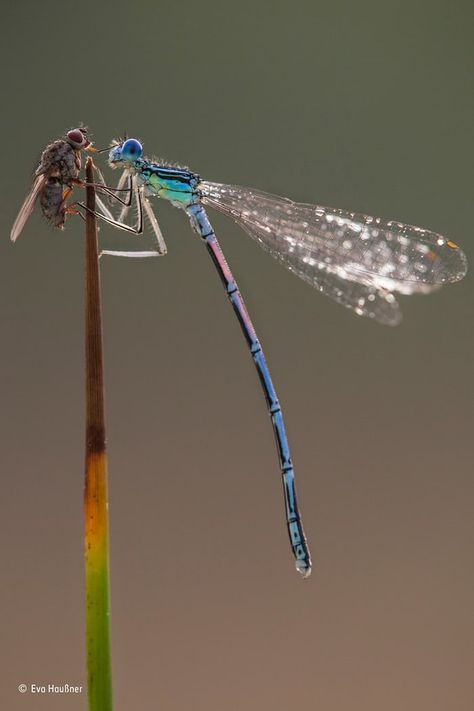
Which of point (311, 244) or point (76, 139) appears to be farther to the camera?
point (311, 244)

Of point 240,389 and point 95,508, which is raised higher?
point 240,389

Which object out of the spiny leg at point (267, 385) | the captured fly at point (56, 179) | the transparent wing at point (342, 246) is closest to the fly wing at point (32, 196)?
the captured fly at point (56, 179)

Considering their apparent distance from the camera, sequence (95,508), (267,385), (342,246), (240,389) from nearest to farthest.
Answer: (95,508) → (267,385) → (342,246) → (240,389)

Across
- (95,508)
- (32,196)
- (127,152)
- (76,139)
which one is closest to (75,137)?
(76,139)

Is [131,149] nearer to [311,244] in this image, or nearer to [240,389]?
[311,244]

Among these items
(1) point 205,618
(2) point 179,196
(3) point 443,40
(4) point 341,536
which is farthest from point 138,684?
(3) point 443,40

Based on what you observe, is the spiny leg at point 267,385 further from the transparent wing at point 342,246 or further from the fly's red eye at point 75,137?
the fly's red eye at point 75,137

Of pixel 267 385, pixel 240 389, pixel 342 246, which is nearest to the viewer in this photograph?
pixel 267 385
